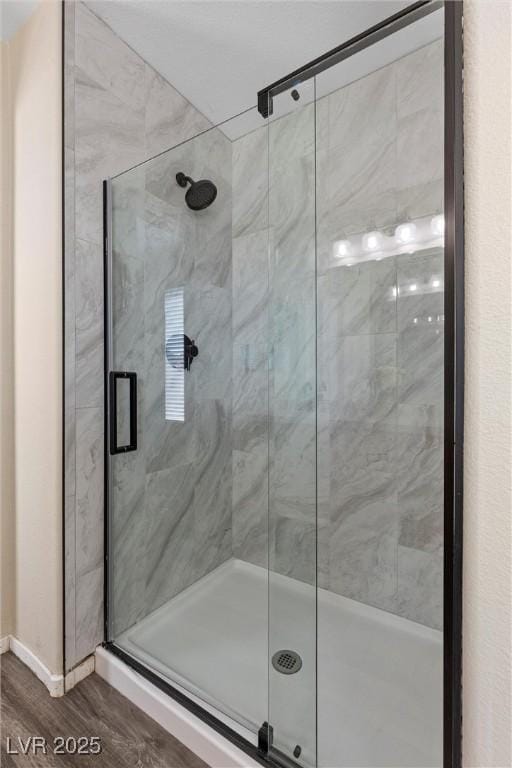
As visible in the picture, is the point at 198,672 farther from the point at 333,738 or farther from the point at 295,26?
the point at 295,26

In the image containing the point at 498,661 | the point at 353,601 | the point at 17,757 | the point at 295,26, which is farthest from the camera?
the point at 353,601

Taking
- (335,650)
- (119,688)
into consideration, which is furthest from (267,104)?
(119,688)

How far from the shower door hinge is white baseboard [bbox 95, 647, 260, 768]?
0.04 metres

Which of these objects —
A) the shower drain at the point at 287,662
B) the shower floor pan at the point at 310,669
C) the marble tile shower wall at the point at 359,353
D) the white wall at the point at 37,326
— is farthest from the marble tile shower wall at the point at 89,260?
the shower drain at the point at 287,662

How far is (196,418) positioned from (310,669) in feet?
3.56

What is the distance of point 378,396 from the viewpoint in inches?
63.6

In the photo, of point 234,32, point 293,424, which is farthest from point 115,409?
point 234,32

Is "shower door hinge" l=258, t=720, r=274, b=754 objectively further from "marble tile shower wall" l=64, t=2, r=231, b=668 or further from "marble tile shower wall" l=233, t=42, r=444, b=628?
"marble tile shower wall" l=64, t=2, r=231, b=668

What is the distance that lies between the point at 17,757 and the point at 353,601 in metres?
1.29

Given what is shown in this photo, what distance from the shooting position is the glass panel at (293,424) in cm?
113

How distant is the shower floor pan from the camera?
3.62ft

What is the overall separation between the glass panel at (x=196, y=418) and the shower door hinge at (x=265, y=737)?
9cm

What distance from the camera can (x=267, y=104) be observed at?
1.18 metres

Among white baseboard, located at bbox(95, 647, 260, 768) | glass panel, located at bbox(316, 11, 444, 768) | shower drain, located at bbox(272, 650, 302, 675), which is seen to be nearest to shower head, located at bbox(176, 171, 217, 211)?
glass panel, located at bbox(316, 11, 444, 768)
